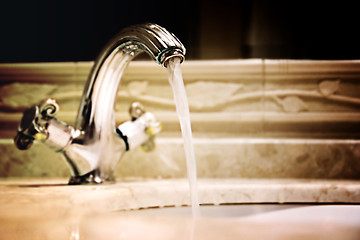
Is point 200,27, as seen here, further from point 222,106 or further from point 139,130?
point 139,130

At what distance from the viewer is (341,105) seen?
750 millimetres

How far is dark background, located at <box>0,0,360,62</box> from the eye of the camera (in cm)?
78

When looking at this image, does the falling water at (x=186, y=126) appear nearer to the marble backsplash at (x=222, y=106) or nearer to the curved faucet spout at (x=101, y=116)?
the curved faucet spout at (x=101, y=116)

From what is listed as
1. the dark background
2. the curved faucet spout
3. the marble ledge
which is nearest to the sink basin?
the marble ledge

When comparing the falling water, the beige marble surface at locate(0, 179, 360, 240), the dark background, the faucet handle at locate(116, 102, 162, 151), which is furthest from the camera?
the dark background

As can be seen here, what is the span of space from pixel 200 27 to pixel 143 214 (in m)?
0.45

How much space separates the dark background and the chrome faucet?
25cm

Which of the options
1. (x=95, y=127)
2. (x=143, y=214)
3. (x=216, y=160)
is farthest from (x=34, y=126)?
(x=216, y=160)

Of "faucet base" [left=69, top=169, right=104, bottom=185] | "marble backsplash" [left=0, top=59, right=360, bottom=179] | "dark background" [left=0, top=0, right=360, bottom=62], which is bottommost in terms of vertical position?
"faucet base" [left=69, top=169, right=104, bottom=185]

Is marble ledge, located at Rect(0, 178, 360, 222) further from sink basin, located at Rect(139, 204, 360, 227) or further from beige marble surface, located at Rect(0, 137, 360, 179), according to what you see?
beige marble surface, located at Rect(0, 137, 360, 179)

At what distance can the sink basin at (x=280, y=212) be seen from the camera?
1.75 feet

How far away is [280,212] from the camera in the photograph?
1.80 feet

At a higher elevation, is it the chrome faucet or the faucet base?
the chrome faucet

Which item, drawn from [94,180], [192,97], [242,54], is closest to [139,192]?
[94,180]
